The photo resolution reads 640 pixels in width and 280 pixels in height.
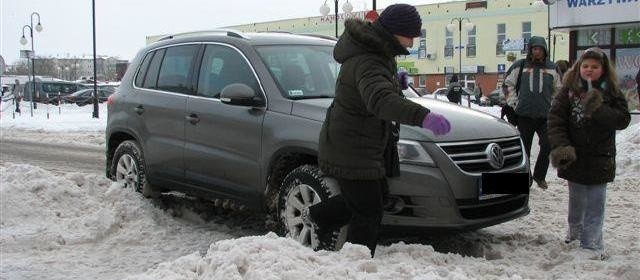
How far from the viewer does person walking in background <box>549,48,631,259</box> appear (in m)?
4.84

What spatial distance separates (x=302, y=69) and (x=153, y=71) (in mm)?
1844

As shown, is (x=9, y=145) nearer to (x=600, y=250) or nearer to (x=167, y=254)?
(x=167, y=254)

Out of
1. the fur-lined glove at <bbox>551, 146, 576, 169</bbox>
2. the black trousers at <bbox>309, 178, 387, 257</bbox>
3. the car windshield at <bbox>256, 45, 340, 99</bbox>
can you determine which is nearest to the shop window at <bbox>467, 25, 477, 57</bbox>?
the car windshield at <bbox>256, 45, 340, 99</bbox>

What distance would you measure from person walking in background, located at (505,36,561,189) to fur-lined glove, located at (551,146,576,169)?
2.59m

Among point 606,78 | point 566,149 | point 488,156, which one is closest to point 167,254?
point 488,156

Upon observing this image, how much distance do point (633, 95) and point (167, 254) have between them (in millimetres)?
14651

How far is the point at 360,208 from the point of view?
406 centimetres

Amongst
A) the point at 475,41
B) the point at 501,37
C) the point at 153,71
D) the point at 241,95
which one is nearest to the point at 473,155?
the point at 241,95

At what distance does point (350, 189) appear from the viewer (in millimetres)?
4055

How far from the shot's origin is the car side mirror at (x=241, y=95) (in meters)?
5.18

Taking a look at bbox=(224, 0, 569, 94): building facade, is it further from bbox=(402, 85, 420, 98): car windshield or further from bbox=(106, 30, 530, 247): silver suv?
bbox=(106, 30, 530, 247): silver suv

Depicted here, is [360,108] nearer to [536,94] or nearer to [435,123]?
[435,123]

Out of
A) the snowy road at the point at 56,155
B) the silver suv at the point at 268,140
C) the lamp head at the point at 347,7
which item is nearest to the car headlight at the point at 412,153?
the silver suv at the point at 268,140

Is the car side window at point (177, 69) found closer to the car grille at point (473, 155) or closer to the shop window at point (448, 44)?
the car grille at point (473, 155)
